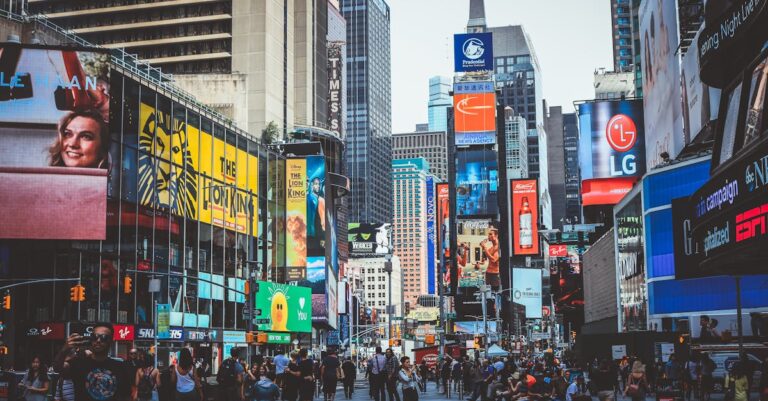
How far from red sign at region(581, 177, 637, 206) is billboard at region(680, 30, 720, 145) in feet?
98.5

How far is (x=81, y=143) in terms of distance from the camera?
183ft

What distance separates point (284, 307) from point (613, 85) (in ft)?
269

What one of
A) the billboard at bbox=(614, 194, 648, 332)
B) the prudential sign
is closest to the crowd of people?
the billboard at bbox=(614, 194, 648, 332)

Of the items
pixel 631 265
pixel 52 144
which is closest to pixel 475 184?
pixel 631 265

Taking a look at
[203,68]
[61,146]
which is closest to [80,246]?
[61,146]

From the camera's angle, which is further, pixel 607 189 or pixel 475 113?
pixel 475 113

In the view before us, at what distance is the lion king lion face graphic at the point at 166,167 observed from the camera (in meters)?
62.9

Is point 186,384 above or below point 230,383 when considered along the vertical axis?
above

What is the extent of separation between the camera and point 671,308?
240 feet

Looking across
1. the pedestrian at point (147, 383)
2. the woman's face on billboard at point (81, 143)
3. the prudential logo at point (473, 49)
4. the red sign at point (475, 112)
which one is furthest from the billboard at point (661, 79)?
the prudential logo at point (473, 49)

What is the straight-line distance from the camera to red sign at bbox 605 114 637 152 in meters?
104

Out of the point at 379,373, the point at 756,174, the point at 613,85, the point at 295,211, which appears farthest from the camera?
the point at 613,85

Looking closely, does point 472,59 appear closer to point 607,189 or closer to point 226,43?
point 226,43

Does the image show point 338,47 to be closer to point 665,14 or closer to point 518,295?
point 518,295
